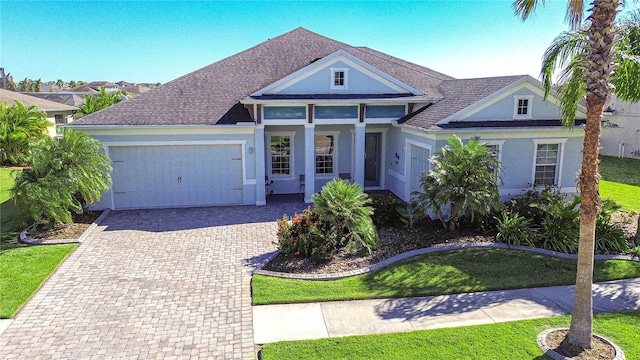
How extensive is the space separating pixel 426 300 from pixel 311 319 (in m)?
2.57

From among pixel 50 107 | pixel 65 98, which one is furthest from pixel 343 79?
pixel 65 98

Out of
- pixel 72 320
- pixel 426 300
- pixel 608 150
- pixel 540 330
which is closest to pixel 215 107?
pixel 72 320

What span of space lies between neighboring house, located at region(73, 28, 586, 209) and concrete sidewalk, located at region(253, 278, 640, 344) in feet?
19.1

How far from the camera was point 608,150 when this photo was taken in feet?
103

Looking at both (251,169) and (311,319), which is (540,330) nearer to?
(311,319)

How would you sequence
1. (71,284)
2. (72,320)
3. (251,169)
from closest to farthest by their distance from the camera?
(72,320)
(71,284)
(251,169)

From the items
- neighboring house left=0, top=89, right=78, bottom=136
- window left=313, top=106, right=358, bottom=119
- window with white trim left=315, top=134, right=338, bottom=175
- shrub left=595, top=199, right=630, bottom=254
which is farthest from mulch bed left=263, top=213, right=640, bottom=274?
neighboring house left=0, top=89, right=78, bottom=136

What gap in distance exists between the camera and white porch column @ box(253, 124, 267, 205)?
656 inches

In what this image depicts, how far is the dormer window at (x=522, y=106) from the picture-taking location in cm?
1486

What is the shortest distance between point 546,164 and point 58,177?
16.0 meters

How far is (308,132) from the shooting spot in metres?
17.1

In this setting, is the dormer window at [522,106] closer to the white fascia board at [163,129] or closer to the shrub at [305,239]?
the shrub at [305,239]

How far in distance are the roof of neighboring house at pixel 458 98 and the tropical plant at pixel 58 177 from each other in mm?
11008

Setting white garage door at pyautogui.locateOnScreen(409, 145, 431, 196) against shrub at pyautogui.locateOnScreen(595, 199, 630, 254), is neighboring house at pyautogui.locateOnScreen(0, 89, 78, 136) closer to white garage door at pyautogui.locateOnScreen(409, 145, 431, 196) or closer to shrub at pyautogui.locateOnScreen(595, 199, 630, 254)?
white garage door at pyautogui.locateOnScreen(409, 145, 431, 196)
